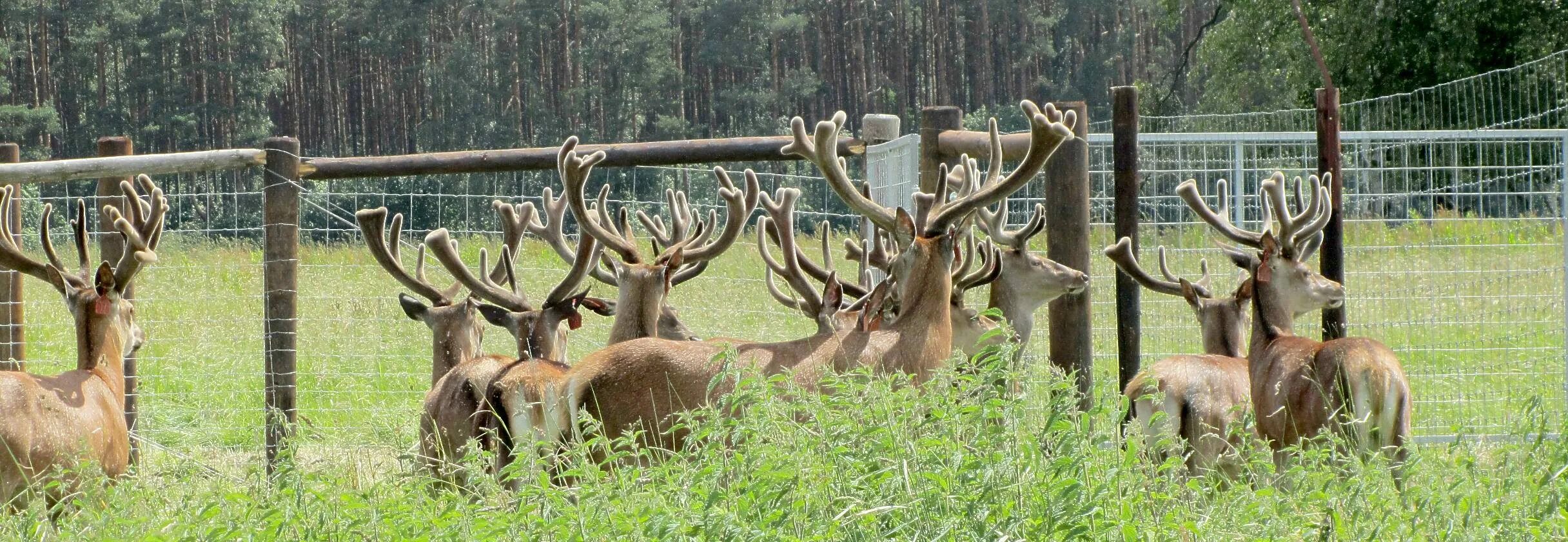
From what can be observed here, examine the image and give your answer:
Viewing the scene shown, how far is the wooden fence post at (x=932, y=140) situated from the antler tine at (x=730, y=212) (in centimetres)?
85

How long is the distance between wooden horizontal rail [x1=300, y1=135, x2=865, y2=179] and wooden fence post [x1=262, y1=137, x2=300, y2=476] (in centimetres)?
20

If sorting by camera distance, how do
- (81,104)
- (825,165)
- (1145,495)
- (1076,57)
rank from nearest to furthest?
(1145,495) → (825,165) → (81,104) → (1076,57)

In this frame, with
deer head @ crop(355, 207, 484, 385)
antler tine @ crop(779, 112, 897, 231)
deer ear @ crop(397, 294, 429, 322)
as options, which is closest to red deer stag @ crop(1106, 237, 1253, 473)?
antler tine @ crop(779, 112, 897, 231)

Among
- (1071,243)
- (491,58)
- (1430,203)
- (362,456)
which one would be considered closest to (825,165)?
(1071,243)

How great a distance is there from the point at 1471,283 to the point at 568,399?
4.86 m

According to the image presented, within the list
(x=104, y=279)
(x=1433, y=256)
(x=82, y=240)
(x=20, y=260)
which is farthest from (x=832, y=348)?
(x=1433, y=256)

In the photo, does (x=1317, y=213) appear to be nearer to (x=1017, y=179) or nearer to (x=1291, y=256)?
(x=1291, y=256)

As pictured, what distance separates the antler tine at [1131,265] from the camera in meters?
6.06

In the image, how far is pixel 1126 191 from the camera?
6.05 m

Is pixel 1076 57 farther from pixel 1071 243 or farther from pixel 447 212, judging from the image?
pixel 1071 243

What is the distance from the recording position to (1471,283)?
7477 millimetres

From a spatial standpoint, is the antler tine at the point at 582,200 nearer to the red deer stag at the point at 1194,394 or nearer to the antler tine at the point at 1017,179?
the antler tine at the point at 1017,179

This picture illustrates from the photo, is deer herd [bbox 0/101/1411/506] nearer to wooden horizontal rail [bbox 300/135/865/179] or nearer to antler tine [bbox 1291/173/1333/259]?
antler tine [bbox 1291/173/1333/259]

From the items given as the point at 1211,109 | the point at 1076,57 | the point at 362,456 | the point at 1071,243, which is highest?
the point at 1076,57
